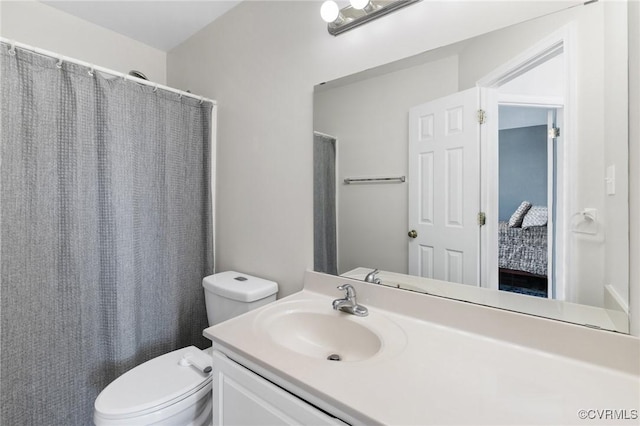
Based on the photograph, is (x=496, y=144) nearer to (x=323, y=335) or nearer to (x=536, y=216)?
(x=536, y=216)

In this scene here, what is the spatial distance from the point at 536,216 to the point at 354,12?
103 cm

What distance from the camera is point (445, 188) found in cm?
102

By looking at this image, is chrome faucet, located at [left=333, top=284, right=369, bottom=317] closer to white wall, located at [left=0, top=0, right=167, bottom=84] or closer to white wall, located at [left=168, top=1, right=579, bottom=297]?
white wall, located at [left=168, top=1, right=579, bottom=297]

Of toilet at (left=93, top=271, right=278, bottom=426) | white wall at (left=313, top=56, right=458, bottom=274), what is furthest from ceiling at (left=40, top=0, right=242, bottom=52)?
toilet at (left=93, top=271, right=278, bottom=426)

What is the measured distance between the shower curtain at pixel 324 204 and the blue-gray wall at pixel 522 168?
66 cm

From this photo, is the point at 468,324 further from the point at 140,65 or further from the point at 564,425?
the point at 140,65

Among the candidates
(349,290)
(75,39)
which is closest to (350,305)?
(349,290)

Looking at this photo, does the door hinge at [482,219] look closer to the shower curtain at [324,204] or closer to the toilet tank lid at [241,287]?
the shower curtain at [324,204]

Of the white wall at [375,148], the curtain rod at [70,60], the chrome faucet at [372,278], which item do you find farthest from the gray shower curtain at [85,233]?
the chrome faucet at [372,278]

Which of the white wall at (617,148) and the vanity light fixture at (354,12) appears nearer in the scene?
the white wall at (617,148)

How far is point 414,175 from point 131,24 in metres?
2.15

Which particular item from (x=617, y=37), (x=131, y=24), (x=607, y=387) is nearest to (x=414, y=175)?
(x=617, y=37)

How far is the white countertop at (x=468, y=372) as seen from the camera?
58cm

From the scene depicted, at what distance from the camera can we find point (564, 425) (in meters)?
0.55
